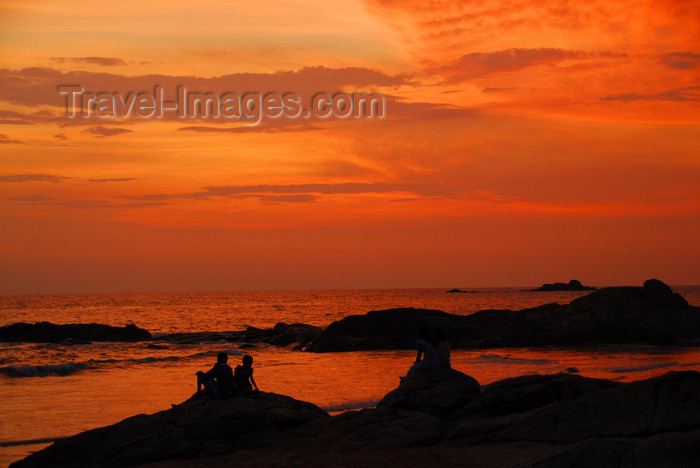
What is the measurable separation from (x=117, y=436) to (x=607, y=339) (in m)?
40.9

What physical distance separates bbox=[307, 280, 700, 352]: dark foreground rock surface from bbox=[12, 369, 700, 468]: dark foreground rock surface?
28.7 metres

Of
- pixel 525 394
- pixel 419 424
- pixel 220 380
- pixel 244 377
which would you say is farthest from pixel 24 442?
pixel 525 394

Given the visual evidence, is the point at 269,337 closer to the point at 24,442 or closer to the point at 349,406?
the point at 349,406

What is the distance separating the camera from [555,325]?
48.2 metres

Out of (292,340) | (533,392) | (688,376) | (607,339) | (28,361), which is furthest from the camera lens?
(292,340)

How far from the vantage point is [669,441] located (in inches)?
357

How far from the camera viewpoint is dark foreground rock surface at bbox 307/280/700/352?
45719 millimetres

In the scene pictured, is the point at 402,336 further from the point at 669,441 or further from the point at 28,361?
the point at 669,441

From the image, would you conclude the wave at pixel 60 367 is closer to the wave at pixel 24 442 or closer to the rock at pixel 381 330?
the rock at pixel 381 330

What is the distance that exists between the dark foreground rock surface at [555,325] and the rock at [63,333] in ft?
67.6

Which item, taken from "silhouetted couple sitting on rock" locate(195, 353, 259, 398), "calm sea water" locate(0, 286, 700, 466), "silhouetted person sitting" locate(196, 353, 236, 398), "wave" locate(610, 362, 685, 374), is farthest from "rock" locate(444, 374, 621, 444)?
"wave" locate(610, 362, 685, 374)

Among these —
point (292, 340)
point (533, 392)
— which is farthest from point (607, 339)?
point (533, 392)

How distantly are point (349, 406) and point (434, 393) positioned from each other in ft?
22.7

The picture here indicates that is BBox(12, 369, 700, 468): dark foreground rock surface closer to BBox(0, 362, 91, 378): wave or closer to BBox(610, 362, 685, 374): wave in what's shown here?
BBox(610, 362, 685, 374): wave
